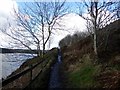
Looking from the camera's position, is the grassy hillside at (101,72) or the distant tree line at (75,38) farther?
the distant tree line at (75,38)

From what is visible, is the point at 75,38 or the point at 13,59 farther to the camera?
the point at 75,38

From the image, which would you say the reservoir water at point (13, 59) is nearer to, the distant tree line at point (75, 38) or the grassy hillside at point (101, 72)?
the grassy hillside at point (101, 72)

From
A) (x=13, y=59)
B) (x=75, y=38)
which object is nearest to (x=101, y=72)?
Result: (x=13, y=59)

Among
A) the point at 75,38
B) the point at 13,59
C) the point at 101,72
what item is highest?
the point at 75,38

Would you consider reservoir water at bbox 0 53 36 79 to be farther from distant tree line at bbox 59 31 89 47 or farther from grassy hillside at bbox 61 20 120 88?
distant tree line at bbox 59 31 89 47

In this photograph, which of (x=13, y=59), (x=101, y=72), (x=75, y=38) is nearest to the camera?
(x=101, y=72)

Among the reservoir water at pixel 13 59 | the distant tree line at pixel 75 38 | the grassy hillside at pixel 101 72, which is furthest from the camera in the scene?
the distant tree line at pixel 75 38

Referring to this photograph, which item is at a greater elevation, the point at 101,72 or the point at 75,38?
the point at 75,38

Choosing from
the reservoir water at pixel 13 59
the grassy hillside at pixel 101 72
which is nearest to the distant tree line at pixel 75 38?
the reservoir water at pixel 13 59

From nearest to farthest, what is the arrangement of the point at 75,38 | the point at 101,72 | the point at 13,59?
the point at 101,72
the point at 13,59
the point at 75,38

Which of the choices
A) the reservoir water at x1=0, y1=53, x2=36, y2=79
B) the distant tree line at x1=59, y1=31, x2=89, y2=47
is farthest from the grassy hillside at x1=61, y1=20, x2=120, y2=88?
the distant tree line at x1=59, y1=31, x2=89, y2=47

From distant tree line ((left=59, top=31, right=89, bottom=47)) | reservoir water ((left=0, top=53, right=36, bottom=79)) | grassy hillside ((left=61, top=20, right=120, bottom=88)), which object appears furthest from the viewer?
distant tree line ((left=59, top=31, right=89, bottom=47))

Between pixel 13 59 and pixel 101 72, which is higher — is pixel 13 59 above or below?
above

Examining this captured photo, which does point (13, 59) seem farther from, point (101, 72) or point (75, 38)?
point (75, 38)
